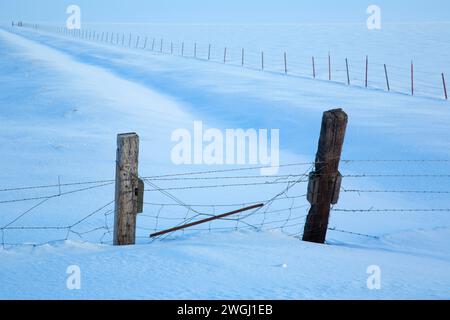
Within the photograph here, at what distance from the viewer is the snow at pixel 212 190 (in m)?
4.13

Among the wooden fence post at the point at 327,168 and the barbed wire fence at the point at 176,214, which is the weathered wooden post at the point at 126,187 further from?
the wooden fence post at the point at 327,168

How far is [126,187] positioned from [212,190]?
204 inches

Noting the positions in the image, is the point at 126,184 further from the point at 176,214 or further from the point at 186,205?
the point at 176,214

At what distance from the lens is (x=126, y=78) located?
28141 mm

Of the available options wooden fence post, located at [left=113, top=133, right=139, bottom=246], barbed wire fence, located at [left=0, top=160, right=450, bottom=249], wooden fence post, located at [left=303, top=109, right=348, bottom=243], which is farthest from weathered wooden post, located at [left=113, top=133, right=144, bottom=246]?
wooden fence post, located at [left=303, top=109, right=348, bottom=243]

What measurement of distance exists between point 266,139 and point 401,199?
533 centimetres

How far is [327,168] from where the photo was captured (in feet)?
18.1

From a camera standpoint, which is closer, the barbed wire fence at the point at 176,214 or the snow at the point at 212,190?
the snow at the point at 212,190

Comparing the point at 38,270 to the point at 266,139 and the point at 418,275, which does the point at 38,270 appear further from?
the point at 266,139

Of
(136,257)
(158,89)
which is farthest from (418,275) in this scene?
(158,89)

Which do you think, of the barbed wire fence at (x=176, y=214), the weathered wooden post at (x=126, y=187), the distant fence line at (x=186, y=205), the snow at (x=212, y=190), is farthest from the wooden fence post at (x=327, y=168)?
the weathered wooden post at (x=126, y=187)

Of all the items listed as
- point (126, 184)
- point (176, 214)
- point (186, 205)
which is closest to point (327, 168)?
point (126, 184)

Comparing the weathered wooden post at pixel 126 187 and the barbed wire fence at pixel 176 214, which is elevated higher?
the weathered wooden post at pixel 126 187

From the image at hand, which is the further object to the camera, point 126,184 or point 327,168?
point 327,168
